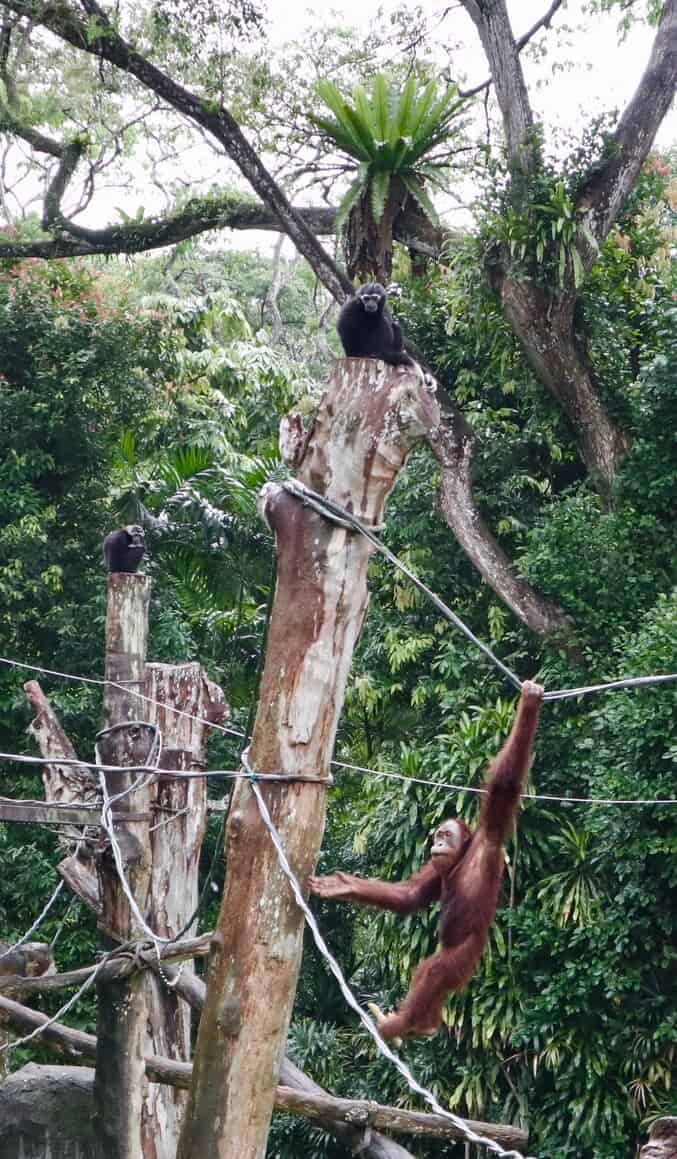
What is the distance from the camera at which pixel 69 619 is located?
36.0ft

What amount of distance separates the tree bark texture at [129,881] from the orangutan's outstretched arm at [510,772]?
156cm

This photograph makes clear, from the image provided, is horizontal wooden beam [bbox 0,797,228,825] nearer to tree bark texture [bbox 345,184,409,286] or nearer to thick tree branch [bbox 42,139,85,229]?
tree bark texture [bbox 345,184,409,286]

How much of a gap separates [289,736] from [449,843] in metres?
1.74

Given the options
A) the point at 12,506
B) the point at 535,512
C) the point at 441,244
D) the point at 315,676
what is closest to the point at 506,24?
the point at 441,244

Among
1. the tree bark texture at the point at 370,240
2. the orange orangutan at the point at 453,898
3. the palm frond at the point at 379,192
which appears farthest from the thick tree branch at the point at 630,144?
the orange orangutan at the point at 453,898

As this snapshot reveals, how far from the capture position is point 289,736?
316 centimetres

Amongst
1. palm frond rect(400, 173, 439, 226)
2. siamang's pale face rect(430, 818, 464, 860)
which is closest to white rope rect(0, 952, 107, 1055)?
siamang's pale face rect(430, 818, 464, 860)

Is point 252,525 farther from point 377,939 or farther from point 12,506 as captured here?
point 377,939

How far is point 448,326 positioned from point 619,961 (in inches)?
212

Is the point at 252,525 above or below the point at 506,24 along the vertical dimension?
below

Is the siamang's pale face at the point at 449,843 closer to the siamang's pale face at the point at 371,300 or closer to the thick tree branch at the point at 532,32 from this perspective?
the siamang's pale face at the point at 371,300

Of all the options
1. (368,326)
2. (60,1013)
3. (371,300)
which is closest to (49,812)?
(60,1013)

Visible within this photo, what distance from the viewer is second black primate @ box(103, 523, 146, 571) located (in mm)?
6586

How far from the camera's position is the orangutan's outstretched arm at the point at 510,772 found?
330 cm
